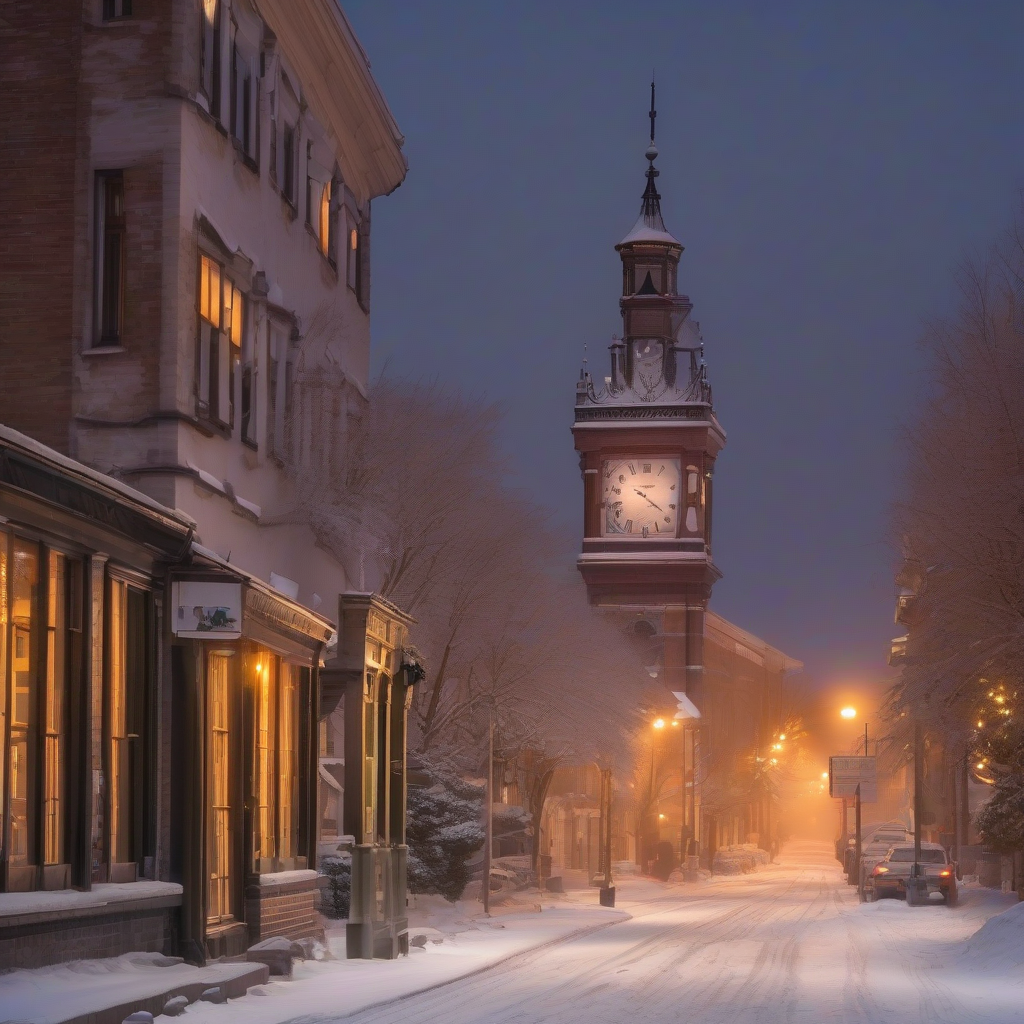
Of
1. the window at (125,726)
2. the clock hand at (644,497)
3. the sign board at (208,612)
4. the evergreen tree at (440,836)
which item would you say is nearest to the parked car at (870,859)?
the evergreen tree at (440,836)

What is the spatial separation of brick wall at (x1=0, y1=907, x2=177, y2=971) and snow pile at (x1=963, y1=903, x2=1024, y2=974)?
482 inches

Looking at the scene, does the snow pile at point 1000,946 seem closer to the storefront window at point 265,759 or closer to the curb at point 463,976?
the curb at point 463,976

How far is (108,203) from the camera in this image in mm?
22734

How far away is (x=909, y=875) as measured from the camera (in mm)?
51844

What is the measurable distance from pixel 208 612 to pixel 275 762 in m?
4.63

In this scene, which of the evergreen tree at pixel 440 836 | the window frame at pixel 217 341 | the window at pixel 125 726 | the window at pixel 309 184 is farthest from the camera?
the evergreen tree at pixel 440 836

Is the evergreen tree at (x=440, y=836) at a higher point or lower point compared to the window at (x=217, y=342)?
lower

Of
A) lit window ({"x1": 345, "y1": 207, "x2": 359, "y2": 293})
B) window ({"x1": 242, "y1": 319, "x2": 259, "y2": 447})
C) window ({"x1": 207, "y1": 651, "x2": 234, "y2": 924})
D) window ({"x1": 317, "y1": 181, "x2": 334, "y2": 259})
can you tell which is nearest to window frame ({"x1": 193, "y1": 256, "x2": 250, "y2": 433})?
window ({"x1": 242, "y1": 319, "x2": 259, "y2": 447})

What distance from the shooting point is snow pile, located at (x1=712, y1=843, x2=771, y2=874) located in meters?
98.7

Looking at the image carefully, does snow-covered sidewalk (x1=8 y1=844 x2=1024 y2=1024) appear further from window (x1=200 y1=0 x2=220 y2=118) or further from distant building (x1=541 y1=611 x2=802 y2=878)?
distant building (x1=541 y1=611 x2=802 y2=878)

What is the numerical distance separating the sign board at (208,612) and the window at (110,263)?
14.6 feet

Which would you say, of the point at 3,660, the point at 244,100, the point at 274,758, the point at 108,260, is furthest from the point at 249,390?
the point at 3,660

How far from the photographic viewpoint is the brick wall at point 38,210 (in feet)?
73.5

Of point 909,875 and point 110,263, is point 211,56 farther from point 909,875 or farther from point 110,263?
point 909,875
